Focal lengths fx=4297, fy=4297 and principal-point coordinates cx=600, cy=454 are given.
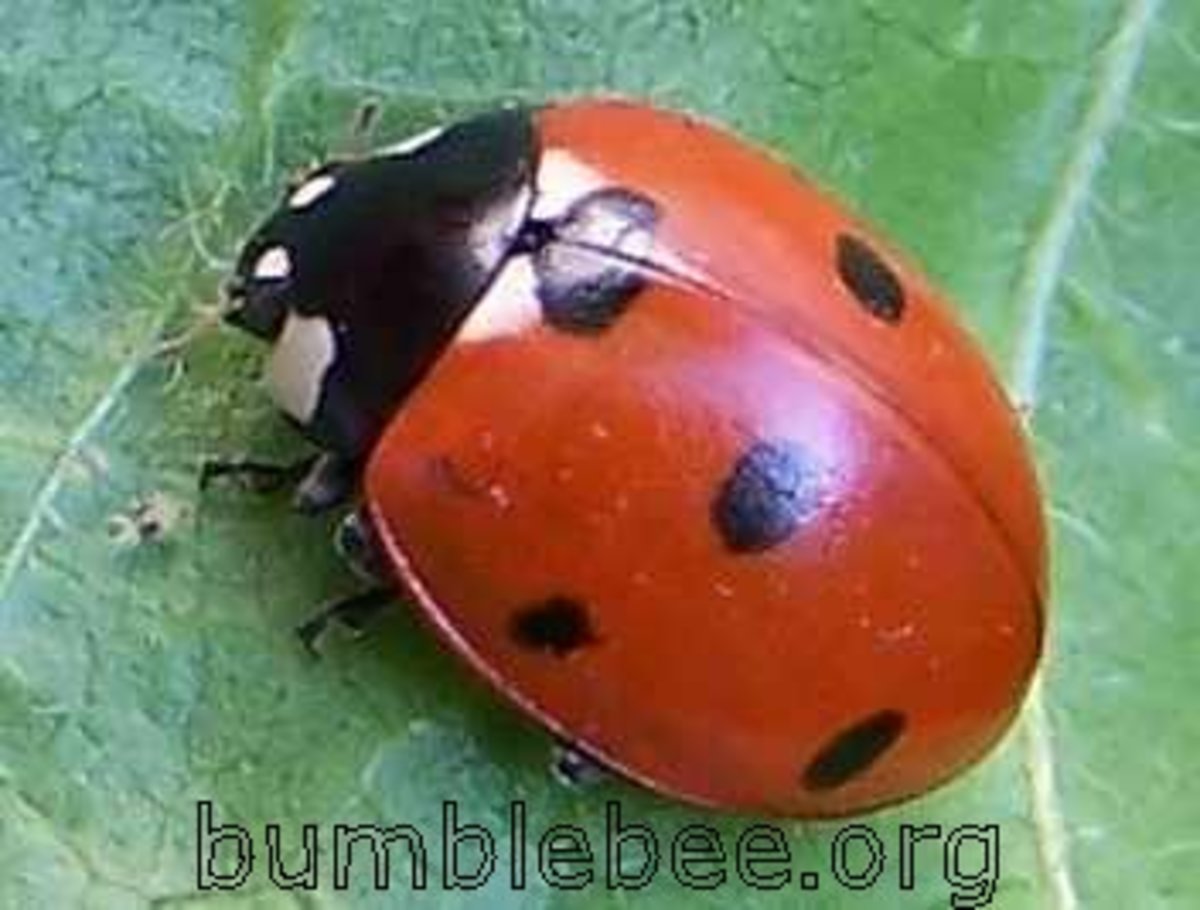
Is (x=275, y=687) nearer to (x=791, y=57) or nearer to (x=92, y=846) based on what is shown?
(x=92, y=846)

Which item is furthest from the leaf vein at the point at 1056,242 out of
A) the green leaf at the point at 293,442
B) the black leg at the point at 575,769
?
the black leg at the point at 575,769

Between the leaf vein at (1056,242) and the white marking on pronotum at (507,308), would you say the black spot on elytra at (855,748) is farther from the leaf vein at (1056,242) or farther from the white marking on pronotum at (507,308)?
the white marking on pronotum at (507,308)

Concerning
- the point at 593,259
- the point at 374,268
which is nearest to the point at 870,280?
the point at 593,259

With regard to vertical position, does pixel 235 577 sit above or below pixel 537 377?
below

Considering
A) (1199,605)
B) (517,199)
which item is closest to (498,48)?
(517,199)

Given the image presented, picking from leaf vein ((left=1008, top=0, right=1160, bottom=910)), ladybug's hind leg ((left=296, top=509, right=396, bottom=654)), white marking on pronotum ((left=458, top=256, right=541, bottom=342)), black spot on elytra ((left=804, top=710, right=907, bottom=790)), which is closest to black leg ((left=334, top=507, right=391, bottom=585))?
ladybug's hind leg ((left=296, top=509, right=396, bottom=654))

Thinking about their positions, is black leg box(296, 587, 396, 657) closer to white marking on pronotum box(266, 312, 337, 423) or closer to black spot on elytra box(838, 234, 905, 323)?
white marking on pronotum box(266, 312, 337, 423)
